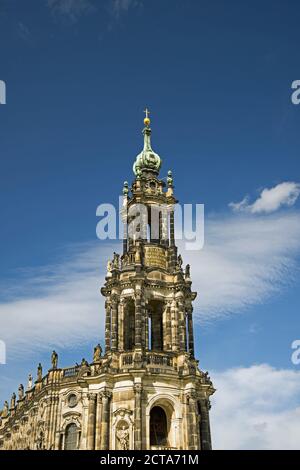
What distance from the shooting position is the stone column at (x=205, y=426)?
45.9 m

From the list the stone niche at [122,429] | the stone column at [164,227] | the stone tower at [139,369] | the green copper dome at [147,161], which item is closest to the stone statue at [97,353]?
the stone tower at [139,369]

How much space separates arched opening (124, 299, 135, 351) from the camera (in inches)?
1939

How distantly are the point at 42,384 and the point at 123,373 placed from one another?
38.2 ft

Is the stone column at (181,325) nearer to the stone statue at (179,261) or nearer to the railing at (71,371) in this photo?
the stone statue at (179,261)

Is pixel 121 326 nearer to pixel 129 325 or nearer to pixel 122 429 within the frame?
pixel 129 325

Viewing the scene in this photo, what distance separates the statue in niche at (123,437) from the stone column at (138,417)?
4.14ft

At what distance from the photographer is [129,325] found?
5047 centimetres

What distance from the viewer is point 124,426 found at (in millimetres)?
43875

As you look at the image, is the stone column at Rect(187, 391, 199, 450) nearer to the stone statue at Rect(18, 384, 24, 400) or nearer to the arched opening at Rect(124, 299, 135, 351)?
→ the arched opening at Rect(124, 299, 135, 351)

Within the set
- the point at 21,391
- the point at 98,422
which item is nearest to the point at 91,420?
the point at 98,422

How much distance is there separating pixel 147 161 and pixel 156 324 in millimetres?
15812
